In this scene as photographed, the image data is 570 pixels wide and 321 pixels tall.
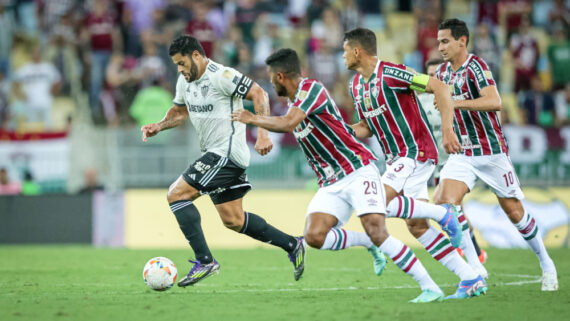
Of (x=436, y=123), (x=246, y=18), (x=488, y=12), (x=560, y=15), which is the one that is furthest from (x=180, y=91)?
(x=560, y=15)

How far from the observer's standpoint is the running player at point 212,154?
8.52 metres

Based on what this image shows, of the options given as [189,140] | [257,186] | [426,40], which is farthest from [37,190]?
[426,40]

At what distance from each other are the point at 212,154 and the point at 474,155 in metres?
2.66

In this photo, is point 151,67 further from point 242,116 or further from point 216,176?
point 242,116

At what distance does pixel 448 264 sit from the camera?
7359 millimetres

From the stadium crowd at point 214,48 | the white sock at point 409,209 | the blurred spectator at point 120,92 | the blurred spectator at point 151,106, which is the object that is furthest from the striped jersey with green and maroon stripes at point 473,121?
the blurred spectator at point 120,92

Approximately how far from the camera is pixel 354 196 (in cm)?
718

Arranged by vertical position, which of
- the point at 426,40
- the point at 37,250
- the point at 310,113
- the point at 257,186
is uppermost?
the point at 426,40

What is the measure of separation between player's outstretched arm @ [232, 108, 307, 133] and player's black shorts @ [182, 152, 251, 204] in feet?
6.28

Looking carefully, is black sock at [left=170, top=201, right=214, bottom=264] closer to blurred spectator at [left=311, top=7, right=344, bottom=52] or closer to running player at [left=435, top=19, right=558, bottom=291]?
running player at [left=435, top=19, right=558, bottom=291]

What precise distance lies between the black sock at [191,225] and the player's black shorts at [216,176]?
0.24 metres

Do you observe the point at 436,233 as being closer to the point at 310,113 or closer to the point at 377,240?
the point at 377,240

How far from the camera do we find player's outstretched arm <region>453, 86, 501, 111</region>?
7852mm

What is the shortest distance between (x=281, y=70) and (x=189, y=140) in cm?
871
